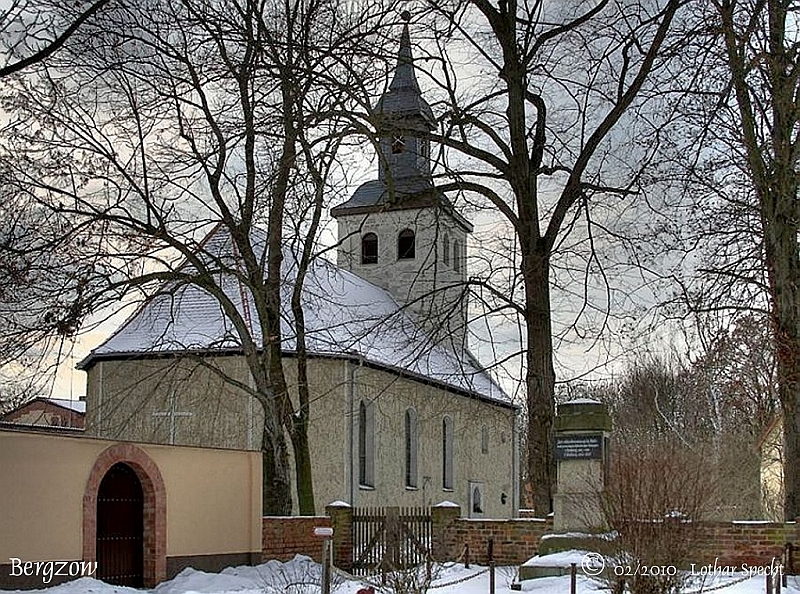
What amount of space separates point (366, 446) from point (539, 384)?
15257mm

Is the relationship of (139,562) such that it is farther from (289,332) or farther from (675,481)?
(289,332)

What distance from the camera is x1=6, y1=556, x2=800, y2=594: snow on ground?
15266 mm

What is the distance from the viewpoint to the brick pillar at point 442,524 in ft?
67.5

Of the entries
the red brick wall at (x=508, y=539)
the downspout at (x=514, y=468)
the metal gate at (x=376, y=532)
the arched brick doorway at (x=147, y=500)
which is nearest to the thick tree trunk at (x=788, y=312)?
the red brick wall at (x=508, y=539)

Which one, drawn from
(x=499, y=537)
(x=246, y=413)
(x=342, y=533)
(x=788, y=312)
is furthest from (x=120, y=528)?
(x=246, y=413)

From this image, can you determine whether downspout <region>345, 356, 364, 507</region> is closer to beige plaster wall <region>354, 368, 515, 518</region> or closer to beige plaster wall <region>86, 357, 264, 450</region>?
beige plaster wall <region>354, 368, 515, 518</region>

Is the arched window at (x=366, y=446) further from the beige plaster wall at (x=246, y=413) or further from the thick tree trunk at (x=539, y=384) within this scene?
the thick tree trunk at (x=539, y=384)

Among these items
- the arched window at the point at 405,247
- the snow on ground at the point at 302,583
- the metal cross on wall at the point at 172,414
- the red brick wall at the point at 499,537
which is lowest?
the snow on ground at the point at 302,583

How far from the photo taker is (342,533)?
69.9 feet

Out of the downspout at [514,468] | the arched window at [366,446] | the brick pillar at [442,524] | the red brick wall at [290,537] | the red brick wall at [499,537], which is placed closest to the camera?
the red brick wall at [499,537]

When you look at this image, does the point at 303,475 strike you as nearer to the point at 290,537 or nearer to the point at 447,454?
the point at 290,537

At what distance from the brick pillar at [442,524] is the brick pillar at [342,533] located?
1.60 m

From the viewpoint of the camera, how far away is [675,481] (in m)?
13.0

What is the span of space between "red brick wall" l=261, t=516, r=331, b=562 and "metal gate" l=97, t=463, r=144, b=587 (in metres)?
2.95
